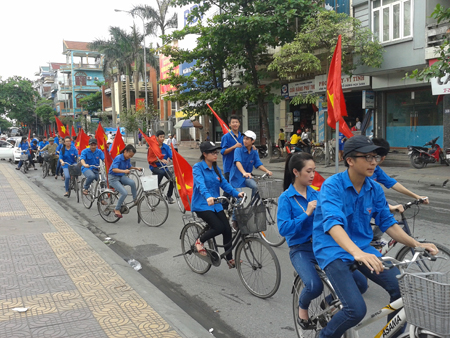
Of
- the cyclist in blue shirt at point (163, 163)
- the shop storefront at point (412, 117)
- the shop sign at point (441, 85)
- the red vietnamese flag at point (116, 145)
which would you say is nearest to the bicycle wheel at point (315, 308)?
the cyclist in blue shirt at point (163, 163)

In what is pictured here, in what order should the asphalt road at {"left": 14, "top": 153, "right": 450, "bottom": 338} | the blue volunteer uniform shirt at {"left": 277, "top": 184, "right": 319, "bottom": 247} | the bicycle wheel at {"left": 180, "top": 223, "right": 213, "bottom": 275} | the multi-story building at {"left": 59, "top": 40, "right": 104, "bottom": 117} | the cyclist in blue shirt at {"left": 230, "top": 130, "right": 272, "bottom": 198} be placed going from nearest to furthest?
the blue volunteer uniform shirt at {"left": 277, "top": 184, "right": 319, "bottom": 247} → the asphalt road at {"left": 14, "top": 153, "right": 450, "bottom": 338} → the bicycle wheel at {"left": 180, "top": 223, "right": 213, "bottom": 275} → the cyclist in blue shirt at {"left": 230, "top": 130, "right": 272, "bottom": 198} → the multi-story building at {"left": 59, "top": 40, "right": 104, "bottom": 117}

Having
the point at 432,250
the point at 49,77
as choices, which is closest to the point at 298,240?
the point at 432,250

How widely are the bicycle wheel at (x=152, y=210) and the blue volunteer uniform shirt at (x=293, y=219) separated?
16.3ft

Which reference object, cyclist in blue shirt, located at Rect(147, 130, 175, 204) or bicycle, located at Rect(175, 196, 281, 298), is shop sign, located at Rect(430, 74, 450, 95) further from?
bicycle, located at Rect(175, 196, 281, 298)

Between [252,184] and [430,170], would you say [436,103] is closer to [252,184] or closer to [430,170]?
[430,170]

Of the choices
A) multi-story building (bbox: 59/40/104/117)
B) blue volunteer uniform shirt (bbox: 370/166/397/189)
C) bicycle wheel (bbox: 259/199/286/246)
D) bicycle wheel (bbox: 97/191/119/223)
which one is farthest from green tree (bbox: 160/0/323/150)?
multi-story building (bbox: 59/40/104/117)

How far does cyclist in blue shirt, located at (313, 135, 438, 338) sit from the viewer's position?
2.62 m

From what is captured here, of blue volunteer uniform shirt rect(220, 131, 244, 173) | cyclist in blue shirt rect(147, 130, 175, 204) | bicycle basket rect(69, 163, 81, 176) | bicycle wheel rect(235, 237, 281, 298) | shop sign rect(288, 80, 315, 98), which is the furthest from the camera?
shop sign rect(288, 80, 315, 98)

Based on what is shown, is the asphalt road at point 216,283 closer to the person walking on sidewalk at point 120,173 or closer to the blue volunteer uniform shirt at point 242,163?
the person walking on sidewalk at point 120,173

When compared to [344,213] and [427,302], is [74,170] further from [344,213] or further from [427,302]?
[427,302]

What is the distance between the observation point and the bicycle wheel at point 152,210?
8258 millimetres

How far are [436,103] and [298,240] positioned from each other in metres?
15.9

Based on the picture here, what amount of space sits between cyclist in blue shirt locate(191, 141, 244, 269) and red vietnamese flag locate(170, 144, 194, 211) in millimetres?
978

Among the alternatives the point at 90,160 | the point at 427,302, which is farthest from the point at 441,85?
the point at 427,302
